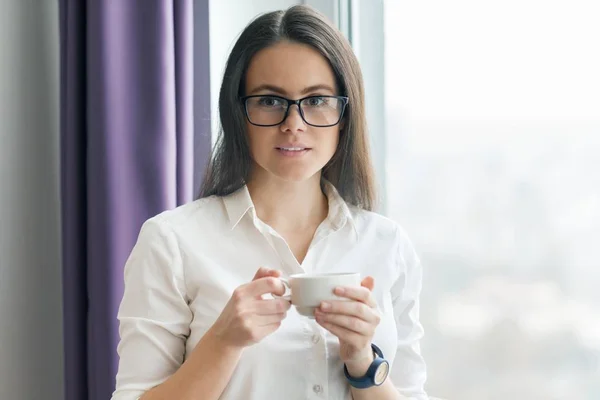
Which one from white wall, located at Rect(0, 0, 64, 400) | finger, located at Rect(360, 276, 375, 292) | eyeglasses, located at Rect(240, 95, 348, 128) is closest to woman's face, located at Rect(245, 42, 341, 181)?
eyeglasses, located at Rect(240, 95, 348, 128)

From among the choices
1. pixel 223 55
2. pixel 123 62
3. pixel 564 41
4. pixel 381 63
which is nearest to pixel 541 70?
pixel 564 41

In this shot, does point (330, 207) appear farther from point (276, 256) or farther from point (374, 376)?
point (374, 376)

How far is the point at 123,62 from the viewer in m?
Answer: 1.98

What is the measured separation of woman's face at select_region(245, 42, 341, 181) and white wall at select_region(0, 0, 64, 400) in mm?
793

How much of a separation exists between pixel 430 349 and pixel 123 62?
1.12 m

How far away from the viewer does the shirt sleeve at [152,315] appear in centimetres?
143

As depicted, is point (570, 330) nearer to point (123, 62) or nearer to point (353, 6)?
point (353, 6)

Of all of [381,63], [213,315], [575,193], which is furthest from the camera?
[381,63]

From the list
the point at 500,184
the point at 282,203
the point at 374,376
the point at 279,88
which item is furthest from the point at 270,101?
→ the point at 500,184

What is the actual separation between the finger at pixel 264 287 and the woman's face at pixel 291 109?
0.29 metres

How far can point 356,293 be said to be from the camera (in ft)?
4.25

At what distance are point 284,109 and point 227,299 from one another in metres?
0.39

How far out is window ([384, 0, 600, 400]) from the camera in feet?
5.67

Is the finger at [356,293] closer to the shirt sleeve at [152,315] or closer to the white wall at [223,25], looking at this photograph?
the shirt sleeve at [152,315]
